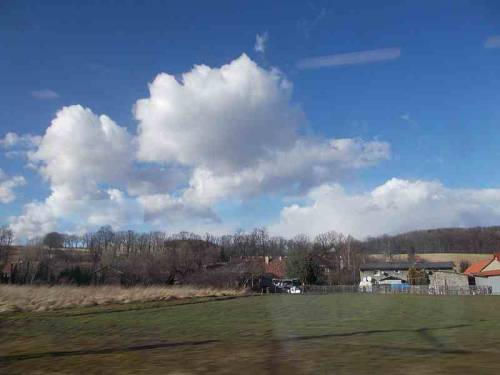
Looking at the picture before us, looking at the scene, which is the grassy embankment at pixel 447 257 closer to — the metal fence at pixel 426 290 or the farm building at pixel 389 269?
the farm building at pixel 389 269

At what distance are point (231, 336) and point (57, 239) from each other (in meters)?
109

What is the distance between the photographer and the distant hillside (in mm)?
138100

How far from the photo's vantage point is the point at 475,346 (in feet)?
31.8

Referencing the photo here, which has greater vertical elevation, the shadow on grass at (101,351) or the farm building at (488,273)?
the farm building at (488,273)

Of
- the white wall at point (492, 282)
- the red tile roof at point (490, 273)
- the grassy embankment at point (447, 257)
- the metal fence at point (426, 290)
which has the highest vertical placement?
the grassy embankment at point (447, 257)

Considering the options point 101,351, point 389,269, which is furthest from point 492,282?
point 101,351

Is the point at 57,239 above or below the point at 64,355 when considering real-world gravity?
above

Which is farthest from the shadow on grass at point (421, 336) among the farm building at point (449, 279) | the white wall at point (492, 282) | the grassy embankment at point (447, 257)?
the grassy embankment at point (447, 257)

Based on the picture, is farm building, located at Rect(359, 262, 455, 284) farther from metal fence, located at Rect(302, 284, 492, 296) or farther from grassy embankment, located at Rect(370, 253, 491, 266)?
metal fence, located at Rect(302, 284, 492, 296)

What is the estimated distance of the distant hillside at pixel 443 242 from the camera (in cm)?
13810

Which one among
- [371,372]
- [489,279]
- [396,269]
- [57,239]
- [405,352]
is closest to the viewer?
[371,372]

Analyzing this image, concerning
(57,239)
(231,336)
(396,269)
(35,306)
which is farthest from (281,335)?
(57,239)

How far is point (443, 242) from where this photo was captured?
148 metres

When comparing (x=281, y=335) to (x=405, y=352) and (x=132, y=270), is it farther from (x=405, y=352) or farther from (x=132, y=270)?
(x=132, y=270)
